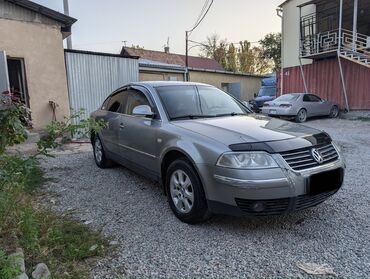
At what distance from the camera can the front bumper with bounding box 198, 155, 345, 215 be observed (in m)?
2.86

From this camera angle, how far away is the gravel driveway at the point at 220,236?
2617 millimetres

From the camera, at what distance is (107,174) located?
5.55 metres

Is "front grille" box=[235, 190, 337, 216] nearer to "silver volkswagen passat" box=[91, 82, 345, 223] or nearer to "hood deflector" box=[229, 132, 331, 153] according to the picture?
"silver volkswagen passat" box=[91, 82, 345, 223]

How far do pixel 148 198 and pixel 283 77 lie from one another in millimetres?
17827

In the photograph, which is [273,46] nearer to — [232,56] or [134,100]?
[232,56]

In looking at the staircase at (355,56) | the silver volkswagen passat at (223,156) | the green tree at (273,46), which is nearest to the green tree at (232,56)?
the green tree at (273,46)

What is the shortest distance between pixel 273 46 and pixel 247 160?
113 feet

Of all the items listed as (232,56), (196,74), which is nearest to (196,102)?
(196,74)

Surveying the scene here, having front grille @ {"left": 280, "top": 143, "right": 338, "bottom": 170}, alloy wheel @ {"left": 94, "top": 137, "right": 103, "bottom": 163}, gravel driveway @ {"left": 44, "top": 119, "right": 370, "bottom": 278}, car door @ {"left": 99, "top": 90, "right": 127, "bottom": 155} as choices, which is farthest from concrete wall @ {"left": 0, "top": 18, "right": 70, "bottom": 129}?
front grille @ {"left": 280, "top": 143, "right": 338, "bottom": 170}

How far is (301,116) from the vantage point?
14.1m

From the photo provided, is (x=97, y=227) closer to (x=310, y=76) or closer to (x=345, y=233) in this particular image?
(x=345, y=233)

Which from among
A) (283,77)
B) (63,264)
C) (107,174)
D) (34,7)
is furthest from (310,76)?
(63,264)

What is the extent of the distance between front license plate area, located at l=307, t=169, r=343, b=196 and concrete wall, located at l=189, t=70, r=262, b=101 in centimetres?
1659

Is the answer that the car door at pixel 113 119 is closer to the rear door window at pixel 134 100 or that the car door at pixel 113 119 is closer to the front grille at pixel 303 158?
the rear door window at pixel 134 100
